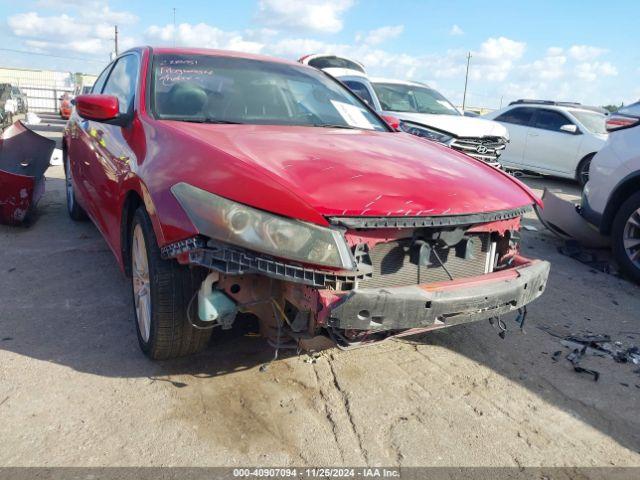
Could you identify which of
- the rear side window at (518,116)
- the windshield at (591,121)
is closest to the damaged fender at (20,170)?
the rear side window at (518,116)

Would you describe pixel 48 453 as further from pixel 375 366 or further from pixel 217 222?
pixel 375 366

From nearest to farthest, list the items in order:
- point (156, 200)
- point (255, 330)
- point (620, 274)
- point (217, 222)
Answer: point (217, 222) < point (156, 200) < point (255, 330) < point (620, 274)

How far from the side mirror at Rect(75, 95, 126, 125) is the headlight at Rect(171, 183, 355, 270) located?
1334mm

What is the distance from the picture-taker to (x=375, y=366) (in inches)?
121

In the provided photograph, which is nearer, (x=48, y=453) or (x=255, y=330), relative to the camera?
(x=48, y=453)

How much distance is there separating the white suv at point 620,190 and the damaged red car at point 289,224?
2.48 meters

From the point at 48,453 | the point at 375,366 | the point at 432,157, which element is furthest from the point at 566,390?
the point at 48,453

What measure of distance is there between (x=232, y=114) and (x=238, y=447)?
1969 mm

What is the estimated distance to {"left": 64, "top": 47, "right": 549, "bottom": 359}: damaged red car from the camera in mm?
2203

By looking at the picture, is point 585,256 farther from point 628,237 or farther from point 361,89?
point 361,89

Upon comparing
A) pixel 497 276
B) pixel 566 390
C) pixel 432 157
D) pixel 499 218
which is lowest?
pixel 566 390

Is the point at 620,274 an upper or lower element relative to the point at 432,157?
lower

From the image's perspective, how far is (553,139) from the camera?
10844 mm

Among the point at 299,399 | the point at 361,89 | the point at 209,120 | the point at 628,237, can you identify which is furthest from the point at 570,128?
the point at 299,399
